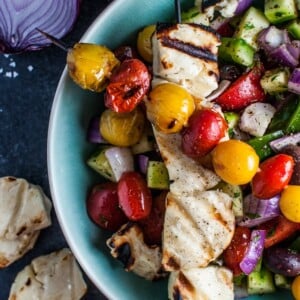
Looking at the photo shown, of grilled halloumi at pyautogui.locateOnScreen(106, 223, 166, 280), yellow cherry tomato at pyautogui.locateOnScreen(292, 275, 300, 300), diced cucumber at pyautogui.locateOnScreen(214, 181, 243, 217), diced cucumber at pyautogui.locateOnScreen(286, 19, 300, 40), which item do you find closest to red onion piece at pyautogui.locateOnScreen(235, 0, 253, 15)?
diced cucumber at pyautogui.locateOnScreen(286, 19, 300, 40)

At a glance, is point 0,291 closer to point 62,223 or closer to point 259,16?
point 62,223

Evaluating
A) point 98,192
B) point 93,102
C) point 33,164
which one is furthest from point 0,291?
point 93,102

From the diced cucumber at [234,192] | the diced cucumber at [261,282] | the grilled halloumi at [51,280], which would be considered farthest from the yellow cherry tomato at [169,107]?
the grilled halloumi at [51,280]

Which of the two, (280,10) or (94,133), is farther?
(94,133)

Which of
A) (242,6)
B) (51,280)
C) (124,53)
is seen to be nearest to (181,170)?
(124,53)

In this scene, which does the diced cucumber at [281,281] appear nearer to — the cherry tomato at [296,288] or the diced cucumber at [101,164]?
the cherry tomato at [296,288]

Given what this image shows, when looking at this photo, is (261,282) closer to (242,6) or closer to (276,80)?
(276,80)

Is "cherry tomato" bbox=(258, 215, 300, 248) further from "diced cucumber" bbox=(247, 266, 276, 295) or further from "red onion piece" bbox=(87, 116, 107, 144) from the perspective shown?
"red onion piece" bbox=(87, 116, 107, 144)
